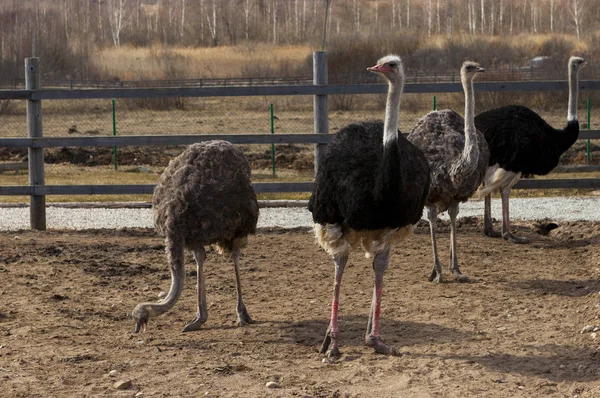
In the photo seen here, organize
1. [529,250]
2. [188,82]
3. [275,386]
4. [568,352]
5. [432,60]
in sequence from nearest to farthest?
1. [275,386]
2. [568,352]
3. [529,250]
4. [188,82]
5. [432,60]

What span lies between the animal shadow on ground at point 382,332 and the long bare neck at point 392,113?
1.35 meters

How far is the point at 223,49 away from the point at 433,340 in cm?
3792

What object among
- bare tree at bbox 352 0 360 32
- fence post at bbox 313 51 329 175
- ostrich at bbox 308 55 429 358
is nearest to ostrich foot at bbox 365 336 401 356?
ostrich at bbox 308 55 429 358

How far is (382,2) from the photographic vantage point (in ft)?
213

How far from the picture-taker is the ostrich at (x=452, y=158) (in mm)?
8336

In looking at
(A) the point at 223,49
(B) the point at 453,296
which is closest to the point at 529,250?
(B) the point at 453,296

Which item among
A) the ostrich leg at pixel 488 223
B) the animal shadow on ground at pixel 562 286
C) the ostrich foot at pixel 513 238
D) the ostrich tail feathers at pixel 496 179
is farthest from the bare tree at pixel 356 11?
the animal shadow on ground at pixel 562 286

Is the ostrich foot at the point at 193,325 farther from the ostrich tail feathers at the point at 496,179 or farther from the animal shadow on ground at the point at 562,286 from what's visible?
the ostrich tail feathers at the point at 496,179

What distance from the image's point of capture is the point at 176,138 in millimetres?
10867

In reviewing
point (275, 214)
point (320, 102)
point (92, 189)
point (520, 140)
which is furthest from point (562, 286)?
point (92, 189)

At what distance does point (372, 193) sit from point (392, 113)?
18.7 inches

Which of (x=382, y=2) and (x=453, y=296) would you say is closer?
(x=453, y=296)

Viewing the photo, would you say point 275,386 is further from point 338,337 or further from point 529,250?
point 529,250

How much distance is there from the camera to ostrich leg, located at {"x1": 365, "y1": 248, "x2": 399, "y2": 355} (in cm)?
643
